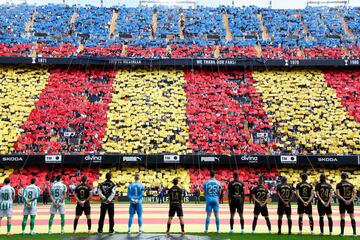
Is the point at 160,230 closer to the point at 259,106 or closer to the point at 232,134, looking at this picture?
the point at 232,134

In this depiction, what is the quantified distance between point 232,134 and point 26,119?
17266 millimetres

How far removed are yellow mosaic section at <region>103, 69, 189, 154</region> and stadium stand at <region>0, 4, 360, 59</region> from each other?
9.09 feet

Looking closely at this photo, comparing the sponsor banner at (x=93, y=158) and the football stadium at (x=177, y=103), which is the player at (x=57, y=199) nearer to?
the football stadium at (x=177, y=103)

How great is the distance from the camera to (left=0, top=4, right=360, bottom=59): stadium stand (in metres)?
43.2

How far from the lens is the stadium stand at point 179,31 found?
1702 inches

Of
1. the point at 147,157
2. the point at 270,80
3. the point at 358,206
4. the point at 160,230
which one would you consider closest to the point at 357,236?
the point at 160,230

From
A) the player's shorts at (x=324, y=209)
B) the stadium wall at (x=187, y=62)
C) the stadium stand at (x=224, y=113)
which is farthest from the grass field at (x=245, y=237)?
the stadium wall at (x=187, y=62)

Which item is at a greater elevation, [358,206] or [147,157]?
[147,157]

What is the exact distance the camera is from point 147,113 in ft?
122

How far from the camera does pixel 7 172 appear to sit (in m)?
31.8

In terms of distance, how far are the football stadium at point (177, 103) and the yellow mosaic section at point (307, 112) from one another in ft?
0.42

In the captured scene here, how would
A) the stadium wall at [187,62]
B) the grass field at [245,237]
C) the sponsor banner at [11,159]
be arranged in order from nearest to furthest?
the grass field at [245,237] → the sponsor banner at [11,159] → the stadium wall at [187,62]

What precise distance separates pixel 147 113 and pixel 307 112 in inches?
553

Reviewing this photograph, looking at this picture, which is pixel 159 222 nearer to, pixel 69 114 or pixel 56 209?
pixel 56 209
